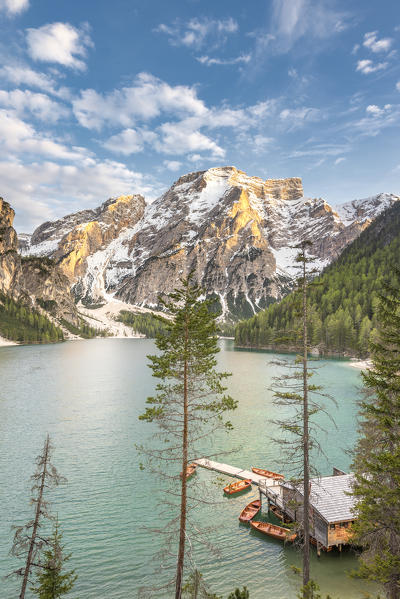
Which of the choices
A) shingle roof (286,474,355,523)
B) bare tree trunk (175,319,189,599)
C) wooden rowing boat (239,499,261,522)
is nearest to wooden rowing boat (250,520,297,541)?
wooden rowing boat (239,499,261,522)

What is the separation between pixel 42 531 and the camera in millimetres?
29688

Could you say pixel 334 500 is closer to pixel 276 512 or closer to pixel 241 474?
pixel 276 512

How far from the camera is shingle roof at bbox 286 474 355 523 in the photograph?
87.9 ft

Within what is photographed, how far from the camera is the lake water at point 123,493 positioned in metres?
24.6

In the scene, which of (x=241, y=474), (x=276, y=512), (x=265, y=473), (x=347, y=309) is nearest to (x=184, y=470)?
(x=276, y=512)

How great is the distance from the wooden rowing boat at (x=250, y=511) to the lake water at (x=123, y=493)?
0.87 metres

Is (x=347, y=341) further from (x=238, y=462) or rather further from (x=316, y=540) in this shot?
(x=316, y=540)

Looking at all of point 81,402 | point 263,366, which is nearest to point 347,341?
point 263,366

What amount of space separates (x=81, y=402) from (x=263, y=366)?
71552 millimetres

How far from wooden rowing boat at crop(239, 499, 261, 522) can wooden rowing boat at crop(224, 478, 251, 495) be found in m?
3.15

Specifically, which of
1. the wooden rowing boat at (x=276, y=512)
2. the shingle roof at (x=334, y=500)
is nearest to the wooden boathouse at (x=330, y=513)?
the shingle roof at (x=334, y=500)

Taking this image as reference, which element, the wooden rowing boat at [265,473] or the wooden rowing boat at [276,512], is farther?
the wooden rowing boat at [265,473]

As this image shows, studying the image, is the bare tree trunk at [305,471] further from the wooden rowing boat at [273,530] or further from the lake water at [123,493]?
the wooden rowing boat at [273,530]

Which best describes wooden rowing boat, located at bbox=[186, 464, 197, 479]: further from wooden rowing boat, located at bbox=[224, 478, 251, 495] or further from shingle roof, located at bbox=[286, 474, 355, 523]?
shingle roof, located at bbox=[286, 474, 355, 523]
